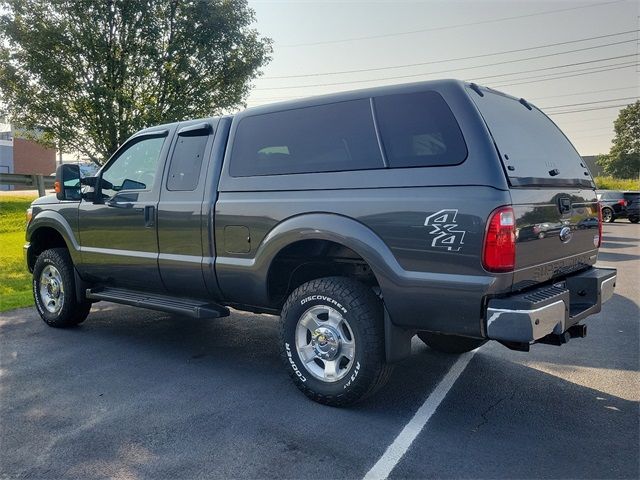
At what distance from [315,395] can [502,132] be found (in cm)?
216

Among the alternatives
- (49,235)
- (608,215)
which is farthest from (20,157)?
(49,235)

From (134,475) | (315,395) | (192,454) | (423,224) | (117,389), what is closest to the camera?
(134,475)

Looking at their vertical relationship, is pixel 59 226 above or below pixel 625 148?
below

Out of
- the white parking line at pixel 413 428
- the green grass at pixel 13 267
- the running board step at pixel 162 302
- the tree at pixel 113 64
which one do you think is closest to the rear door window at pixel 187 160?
the running board step at pixel 162 302

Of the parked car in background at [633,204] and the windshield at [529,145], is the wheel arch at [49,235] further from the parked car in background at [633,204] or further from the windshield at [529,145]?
the parked car in background at [633,204]

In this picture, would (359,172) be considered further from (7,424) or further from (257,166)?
(7,424)

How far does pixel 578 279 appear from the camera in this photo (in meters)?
3.75

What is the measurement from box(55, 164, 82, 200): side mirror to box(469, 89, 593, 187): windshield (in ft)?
13.1

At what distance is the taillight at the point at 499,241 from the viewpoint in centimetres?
301

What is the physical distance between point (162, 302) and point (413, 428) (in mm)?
2484

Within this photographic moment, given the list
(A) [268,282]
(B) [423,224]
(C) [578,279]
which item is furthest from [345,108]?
(C) [578,279]

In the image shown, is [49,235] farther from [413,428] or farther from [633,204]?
[633,204]

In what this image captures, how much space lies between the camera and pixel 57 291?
5828 mm

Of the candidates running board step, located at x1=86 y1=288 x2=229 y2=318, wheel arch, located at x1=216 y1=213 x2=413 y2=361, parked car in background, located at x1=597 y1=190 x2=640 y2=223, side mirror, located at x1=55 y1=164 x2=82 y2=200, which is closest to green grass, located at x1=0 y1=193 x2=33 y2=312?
side mirror, located at x1=55 y1=164 x2=82 y2=200
